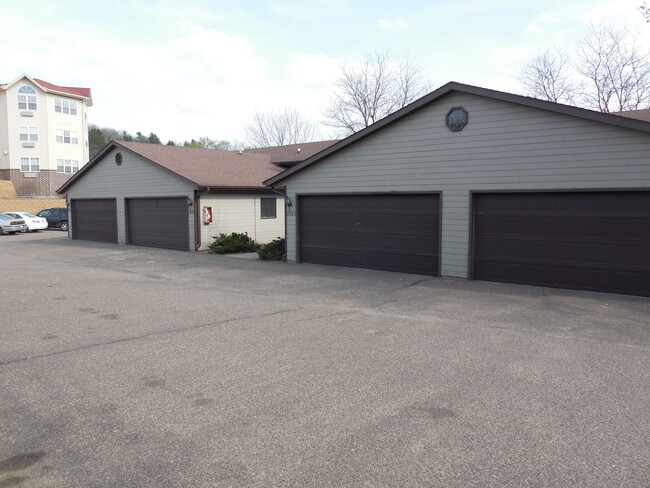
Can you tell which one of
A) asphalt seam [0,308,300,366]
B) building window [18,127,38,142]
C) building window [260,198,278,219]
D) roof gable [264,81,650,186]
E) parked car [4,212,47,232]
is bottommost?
asphalt seam [0,308,300,366]

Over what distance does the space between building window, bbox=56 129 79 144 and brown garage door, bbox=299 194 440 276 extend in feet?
134

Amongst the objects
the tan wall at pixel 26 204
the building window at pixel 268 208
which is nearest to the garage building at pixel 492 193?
the building window at pixel 268 208

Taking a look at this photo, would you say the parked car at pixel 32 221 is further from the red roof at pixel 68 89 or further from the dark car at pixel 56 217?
the red roof at pixel 68 89

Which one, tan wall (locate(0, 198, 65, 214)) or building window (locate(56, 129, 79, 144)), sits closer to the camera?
tan wall (locate(0, 198, 65, 214))

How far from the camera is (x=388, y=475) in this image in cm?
358

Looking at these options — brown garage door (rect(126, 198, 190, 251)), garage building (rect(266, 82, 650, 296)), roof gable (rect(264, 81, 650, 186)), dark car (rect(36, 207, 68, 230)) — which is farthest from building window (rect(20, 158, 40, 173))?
garage building (rect(266, 82, 650, 296))

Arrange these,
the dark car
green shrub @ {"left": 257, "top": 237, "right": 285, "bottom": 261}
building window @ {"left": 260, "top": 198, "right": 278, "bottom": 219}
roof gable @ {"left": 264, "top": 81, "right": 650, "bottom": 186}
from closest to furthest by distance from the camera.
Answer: roof gable @ {"left": 264, "top": 81, "right": 650, "bottom": 186}, green shrub @ {"left": 257, "top": 237, "right": 285, "bottom": 261}, building window @ {"left": 260, "top": 198, "right": 278, "bottom": 219}, the dark car

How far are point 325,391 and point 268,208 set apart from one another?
17.8 m

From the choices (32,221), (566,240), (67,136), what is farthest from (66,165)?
(566,240)

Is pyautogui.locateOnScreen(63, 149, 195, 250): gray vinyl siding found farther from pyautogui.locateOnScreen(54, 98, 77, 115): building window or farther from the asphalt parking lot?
pyautogui.locateOnScreen(54, 98, 77, 115): building window

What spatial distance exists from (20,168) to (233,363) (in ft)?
160

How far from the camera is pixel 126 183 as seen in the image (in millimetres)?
22078

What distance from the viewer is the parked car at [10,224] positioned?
95.9 feet

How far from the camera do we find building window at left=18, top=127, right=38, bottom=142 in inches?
1822
